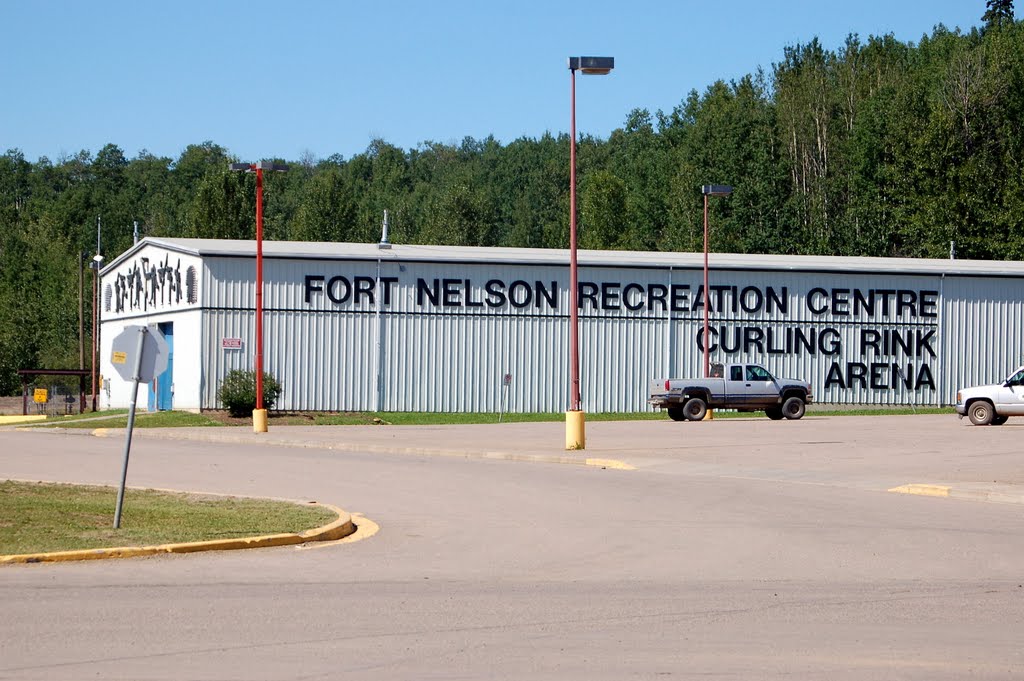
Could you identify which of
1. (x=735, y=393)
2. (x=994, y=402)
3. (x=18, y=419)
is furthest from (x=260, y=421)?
(x=994, y=402)

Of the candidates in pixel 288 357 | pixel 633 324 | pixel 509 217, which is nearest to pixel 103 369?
pixel 288 357

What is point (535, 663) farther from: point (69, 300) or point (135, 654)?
point (69, 300)

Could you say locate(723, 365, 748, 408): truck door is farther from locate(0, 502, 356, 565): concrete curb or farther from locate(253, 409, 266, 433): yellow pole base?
locate(0, 502, 356, 565): concrete curb

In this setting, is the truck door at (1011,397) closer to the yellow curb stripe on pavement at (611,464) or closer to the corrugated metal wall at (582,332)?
the corrugated metal wall at (582,332)

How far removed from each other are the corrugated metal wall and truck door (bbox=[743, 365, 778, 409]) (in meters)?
9.02

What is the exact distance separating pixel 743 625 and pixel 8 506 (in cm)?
999

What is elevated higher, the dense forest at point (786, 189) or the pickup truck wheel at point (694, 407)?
the dense forest at point (786, 189)

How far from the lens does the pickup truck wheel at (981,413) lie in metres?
40.5

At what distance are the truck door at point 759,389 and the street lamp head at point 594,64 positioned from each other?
18.9 metres

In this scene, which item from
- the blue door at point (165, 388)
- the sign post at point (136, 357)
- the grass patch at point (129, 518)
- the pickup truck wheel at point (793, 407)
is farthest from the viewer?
the blue door at point (165, 388)

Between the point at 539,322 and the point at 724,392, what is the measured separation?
10.6 meters

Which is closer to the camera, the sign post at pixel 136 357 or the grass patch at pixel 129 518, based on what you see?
the grass patch at pixel 129 518

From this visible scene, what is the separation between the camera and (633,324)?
5494 cm

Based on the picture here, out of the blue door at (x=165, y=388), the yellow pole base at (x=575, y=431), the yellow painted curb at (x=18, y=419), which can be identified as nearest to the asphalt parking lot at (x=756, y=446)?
the yellow pole base at (x=575, y=431)
